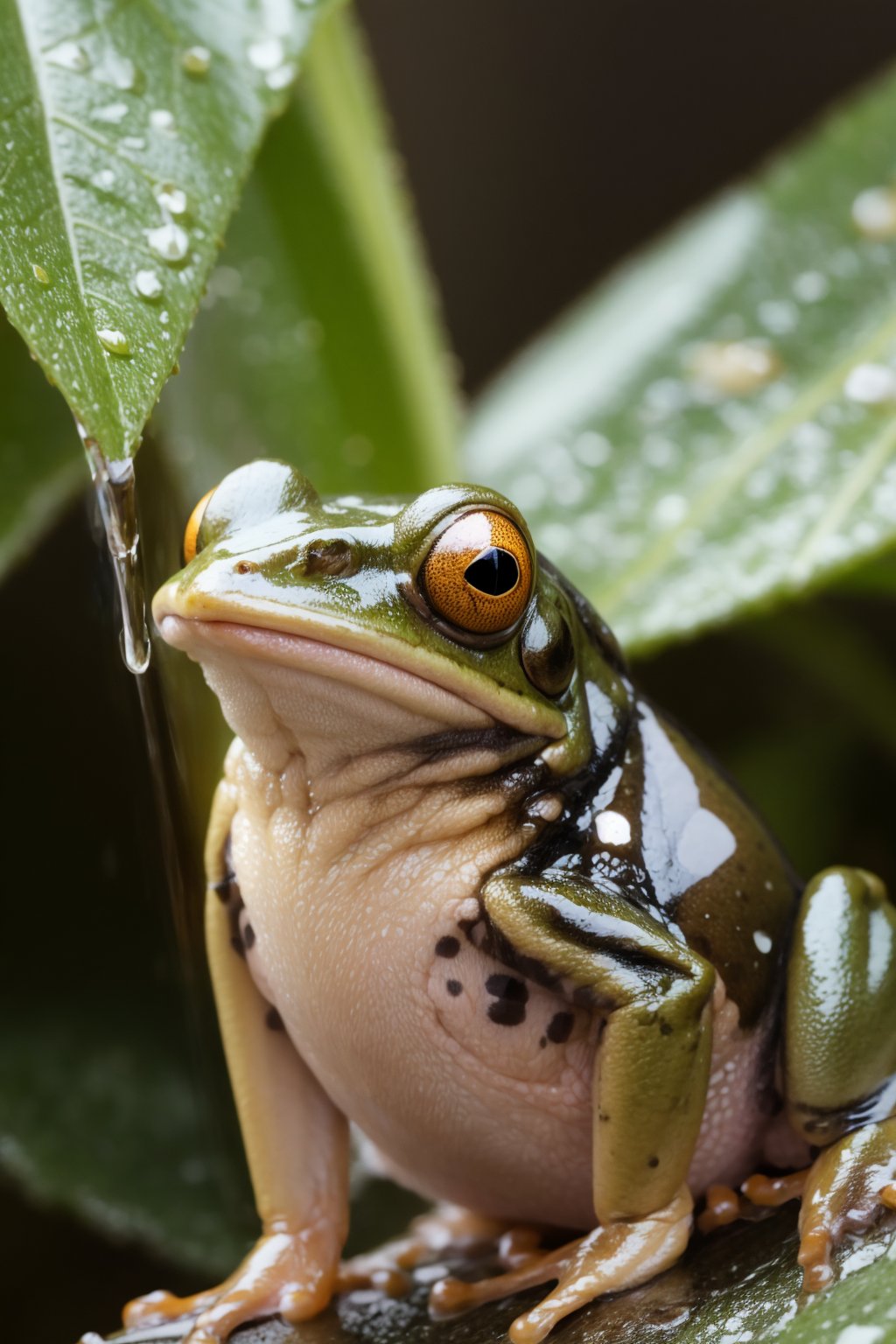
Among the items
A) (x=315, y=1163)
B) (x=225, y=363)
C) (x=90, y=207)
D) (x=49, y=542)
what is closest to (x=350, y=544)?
(x=90, y=207)

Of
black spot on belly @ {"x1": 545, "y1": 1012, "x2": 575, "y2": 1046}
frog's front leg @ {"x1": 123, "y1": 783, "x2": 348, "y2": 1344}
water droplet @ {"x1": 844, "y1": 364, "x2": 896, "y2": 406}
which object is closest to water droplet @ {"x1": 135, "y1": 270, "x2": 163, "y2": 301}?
frog's front leg @ {"x1": 123, "y1": 783, "x2": 348, "y2": 1344}

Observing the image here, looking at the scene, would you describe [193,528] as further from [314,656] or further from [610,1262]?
[610,1262]

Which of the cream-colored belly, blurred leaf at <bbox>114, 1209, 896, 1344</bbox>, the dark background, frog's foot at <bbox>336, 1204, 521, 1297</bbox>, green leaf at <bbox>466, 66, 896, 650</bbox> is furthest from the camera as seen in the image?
the dark background

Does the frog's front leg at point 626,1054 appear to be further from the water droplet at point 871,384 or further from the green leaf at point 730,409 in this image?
the water droplet at point 871,384

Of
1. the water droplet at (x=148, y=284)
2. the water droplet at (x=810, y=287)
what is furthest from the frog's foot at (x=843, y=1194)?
the water droplet at (x=810, y=287)

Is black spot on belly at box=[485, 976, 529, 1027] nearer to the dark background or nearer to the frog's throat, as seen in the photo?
the frog's throat

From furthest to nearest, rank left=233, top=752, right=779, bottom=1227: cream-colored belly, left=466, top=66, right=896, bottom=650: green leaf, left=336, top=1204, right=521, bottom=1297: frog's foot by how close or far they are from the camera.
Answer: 1. left=466, top=66, right=896, bottom=650: green leaf
2. left=336, top=1204, right=521, bottom=1297: frog's foot
3. left=233, top=752, right=779, bottom=1227: cream-colored belly

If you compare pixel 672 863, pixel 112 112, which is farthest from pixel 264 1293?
pixel 112 112
